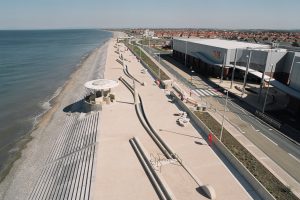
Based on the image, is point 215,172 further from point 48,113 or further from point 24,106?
point 24,106

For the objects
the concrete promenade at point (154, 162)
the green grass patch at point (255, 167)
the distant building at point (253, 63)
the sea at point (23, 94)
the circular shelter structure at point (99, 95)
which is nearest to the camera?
the concrete promenade at point (154, 162)

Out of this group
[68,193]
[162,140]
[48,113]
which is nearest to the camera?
[68,193]

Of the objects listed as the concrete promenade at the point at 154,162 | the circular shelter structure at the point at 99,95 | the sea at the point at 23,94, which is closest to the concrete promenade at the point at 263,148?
the concrete promenade at the point at 154,162

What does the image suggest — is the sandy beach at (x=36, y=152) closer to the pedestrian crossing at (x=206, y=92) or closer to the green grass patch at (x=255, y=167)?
the green grass patch at (x=255, y=167)

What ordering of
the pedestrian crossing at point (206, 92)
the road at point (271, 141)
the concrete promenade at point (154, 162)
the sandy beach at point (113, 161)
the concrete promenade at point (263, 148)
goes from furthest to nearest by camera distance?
the pedestrian crossing at point (206, 92)
the road at point (271, 141)
the concrete promenade at point (263, 148)
the sandy beach at point (113, 161)
the concrete promenade at point (154, 162)

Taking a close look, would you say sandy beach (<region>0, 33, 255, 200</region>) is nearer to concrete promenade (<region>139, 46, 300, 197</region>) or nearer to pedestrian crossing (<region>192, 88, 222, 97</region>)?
concrete promenade (<region>139, 46, 300, 197</region>)

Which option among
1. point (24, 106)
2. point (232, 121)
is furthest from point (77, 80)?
point (232, 121)

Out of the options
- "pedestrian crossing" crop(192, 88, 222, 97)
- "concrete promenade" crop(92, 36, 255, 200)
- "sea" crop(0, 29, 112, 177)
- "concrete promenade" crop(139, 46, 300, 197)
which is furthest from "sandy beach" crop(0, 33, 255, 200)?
"pedestrian crossing" crop(192, 88, 222, 97)
